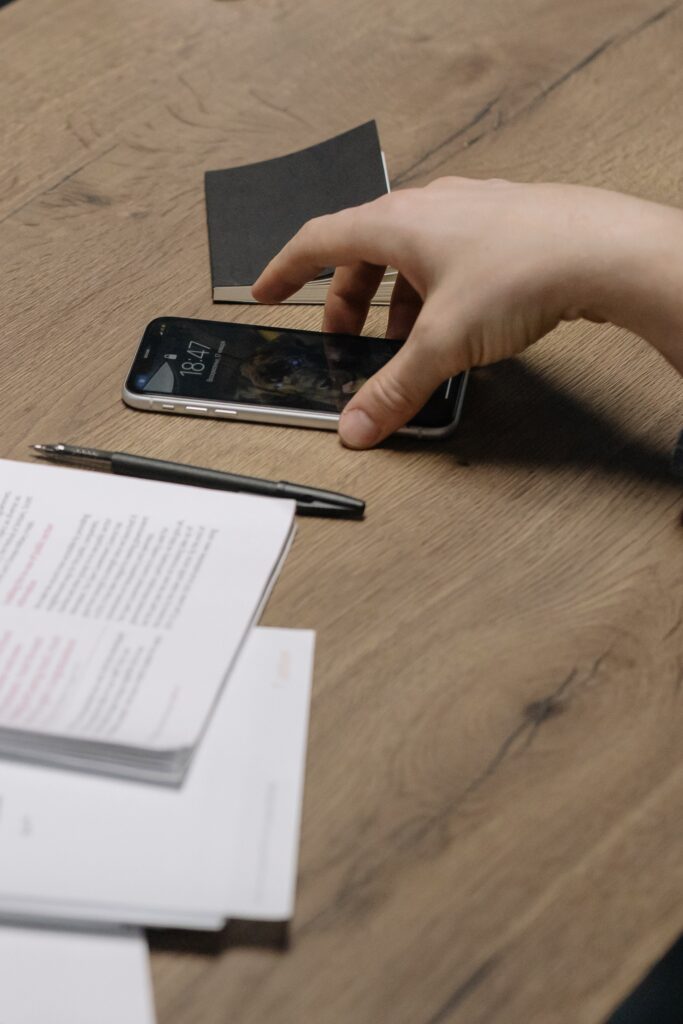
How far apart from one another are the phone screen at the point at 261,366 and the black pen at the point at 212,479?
2.8 inches

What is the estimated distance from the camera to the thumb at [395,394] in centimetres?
75

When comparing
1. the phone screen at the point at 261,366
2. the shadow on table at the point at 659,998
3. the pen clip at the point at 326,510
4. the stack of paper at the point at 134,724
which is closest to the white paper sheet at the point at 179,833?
the stack of paper at the point at 134,724

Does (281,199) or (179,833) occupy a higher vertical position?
(281,199)

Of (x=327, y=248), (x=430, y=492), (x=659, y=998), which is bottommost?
(x=659, y=998)

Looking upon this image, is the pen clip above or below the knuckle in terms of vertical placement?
below

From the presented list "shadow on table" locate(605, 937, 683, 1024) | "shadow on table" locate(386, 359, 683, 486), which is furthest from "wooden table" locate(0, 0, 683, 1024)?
"shadow on table" locate(605, 937, 683, 1024)

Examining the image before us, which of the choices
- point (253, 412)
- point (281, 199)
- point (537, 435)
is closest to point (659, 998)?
point (537, 435)

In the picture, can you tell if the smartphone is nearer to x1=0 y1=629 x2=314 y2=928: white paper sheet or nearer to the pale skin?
the pale skin

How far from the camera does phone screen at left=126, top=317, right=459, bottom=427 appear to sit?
0.79 meters

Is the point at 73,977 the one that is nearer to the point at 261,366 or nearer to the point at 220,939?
the point at 220,939

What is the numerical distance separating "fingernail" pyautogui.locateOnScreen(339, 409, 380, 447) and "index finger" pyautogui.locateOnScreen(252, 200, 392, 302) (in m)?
0.13

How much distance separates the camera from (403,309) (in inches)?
34.0

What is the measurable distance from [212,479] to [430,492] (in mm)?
155

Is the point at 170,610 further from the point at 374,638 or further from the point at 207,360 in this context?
the point at 207,360
